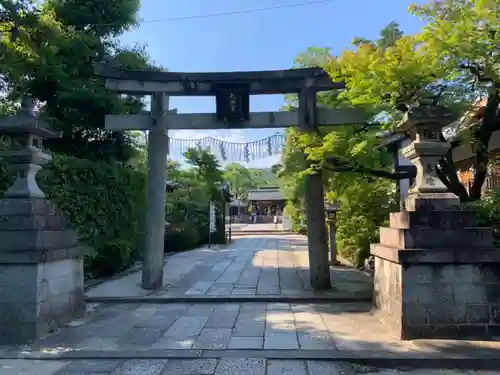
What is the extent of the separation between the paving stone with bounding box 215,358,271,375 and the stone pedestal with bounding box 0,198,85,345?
104 inches

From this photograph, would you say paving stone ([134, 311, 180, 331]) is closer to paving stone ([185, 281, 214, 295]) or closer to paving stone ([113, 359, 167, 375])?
paving stone ([113, 359, 167, 375])

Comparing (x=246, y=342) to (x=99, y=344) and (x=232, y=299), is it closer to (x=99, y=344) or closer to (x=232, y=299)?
(x=99, y=344)

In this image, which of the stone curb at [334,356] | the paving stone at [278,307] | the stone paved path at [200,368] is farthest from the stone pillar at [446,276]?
the paving stone at [278,307]

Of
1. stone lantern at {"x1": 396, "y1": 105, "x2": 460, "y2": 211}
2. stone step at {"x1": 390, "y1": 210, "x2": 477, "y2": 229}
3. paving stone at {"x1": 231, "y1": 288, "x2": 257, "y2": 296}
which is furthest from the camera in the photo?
paving stone at {"x1": 231, "y1": 288, "x2": 257, "y2": 296}

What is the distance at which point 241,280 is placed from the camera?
9.84 m

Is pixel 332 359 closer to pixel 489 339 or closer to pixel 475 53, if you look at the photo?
pixel 489 339

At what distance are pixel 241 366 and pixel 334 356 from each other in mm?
1028

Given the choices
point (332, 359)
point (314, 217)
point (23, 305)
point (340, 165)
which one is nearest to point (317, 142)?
point (340, 165)

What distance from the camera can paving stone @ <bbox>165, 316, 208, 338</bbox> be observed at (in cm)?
572

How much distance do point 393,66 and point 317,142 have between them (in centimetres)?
269

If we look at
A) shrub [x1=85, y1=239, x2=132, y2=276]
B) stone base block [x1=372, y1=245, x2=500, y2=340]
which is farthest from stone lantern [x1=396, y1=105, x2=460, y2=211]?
shrub [x1=85, y1=239, x2=132, y2=276]

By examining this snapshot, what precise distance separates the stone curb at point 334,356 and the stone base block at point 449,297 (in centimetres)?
48

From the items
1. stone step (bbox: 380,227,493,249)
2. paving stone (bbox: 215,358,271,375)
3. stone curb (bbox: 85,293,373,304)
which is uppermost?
stone step (bbox: 380,227,493,249)

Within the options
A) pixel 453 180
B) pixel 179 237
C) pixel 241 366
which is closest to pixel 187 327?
pixel 241 366
